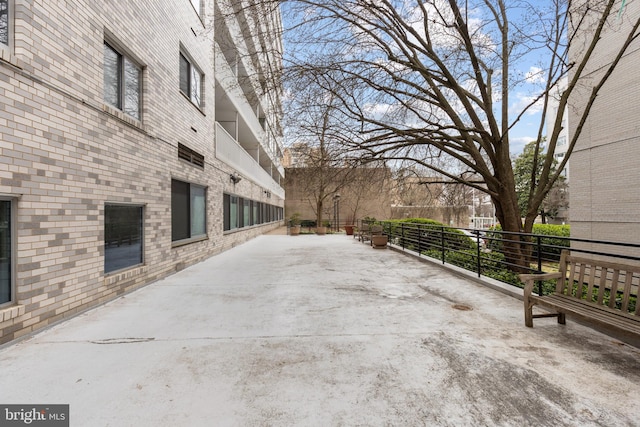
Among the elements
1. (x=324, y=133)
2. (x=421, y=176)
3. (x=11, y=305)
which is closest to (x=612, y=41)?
(x=421, y=176)

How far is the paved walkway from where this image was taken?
2143mm

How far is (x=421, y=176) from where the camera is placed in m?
10.5

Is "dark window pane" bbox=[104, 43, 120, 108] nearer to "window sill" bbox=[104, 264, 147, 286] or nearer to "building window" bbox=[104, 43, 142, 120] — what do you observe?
"building window" bbox=[104, 43, 142, 120]

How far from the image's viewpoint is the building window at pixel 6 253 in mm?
3281

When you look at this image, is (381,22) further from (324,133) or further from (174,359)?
(174,359)

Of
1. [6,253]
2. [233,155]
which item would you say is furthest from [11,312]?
[233,155]

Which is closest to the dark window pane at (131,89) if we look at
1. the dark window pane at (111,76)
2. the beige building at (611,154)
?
the dark window pane at (111,76)

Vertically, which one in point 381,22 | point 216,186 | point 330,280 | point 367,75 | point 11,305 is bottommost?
point 330,280

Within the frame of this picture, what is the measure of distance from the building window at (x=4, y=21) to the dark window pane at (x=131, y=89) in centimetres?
220

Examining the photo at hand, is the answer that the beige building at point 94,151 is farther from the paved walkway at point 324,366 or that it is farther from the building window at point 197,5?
the paved walkway at point 324,366

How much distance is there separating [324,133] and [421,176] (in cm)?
387

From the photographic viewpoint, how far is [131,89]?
19.4 ft

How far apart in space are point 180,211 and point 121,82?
11.1 feet

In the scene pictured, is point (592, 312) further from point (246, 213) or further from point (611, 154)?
point (246, 213)
